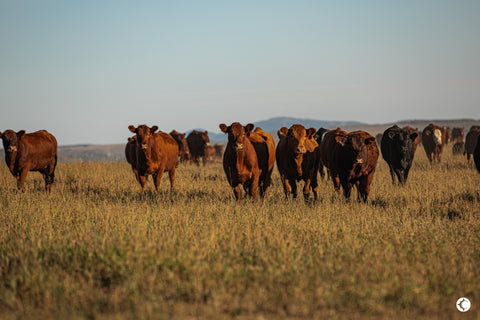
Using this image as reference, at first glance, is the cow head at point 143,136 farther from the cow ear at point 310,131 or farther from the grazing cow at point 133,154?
the cow ear at point 310,131

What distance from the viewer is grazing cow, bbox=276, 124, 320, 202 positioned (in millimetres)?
8625

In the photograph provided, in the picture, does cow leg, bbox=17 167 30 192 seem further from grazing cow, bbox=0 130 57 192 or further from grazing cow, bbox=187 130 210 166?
grazing cow, bbox=187 130 210 166

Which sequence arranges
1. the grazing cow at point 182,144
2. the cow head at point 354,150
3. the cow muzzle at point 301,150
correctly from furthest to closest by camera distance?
the grazing cow at point 182,144 → the cow head at point 354,150 → the cow muzzle at point 301,150

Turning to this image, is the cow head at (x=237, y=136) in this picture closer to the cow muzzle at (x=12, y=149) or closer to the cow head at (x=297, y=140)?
the cow head at (x=297, y=140)

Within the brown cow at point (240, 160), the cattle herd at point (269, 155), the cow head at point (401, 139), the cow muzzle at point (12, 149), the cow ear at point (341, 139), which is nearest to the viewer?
the brown cow at point (240, 160)

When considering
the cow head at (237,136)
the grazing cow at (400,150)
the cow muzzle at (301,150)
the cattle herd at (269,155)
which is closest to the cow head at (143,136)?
the cattle herd at (269,155)

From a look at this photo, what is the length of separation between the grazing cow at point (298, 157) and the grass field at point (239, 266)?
5.64ft

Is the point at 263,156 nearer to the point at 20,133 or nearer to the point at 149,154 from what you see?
the point at 149,154

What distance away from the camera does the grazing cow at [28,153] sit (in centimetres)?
1086

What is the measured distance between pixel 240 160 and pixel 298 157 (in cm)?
135

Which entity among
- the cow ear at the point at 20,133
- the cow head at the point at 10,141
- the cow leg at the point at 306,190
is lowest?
the cow leg at the point at 306,190

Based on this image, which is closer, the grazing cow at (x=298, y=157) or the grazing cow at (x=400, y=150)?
the grazing cow at (x=298, y=157)

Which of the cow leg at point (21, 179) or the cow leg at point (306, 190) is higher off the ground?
the cow leg at point (21, 179)

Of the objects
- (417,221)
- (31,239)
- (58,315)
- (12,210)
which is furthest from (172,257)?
(12,210)
